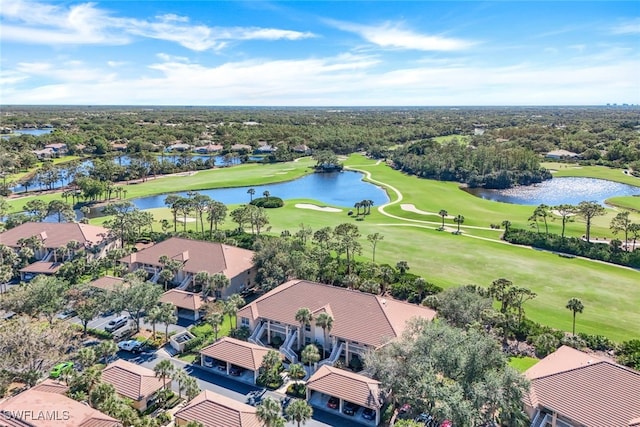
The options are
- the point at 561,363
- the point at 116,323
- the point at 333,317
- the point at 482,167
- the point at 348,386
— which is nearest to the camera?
the point at 561,363

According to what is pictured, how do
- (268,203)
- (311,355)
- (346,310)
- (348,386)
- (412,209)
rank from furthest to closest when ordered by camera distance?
(412,209)
(268,203)
(346,310)
(311,355)
(348,386)

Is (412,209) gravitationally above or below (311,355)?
below

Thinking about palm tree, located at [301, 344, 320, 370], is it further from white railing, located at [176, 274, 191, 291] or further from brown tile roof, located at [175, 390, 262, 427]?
white railing, located at [176, 274, 191, 291]

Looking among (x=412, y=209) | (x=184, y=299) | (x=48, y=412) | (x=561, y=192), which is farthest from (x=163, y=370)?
(x=561, y=192)

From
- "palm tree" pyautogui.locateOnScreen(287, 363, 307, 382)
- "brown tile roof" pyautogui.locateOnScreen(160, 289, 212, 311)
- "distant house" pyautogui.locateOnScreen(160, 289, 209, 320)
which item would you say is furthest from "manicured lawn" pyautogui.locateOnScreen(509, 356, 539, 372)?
"brown tile roof" pyautogui.locateOnScreen(160, 289, 212, 311)

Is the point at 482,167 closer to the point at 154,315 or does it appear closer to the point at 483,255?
the point at 483,255

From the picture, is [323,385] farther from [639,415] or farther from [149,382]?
[639,415]

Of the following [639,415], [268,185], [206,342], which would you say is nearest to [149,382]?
[206,342]

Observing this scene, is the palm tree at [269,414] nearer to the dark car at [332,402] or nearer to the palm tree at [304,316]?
the dark car at [332,402]
